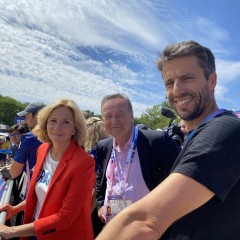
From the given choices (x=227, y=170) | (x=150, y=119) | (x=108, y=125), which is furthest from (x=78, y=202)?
(x=150, y=119)

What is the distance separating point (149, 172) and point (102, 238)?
1.97m

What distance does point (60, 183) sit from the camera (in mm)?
2432

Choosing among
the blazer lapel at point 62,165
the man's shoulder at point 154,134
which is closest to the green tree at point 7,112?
the man's shoulder at point 154,134

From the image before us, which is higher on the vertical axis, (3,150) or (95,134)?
(95,134)

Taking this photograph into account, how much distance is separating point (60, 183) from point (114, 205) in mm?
695

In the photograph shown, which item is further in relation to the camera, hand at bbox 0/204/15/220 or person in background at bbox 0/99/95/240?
hand at bbox 0/204/15/220

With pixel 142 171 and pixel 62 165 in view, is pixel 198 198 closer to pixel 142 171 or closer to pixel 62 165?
pixel 62 165

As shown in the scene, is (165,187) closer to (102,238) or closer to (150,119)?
(102,238)

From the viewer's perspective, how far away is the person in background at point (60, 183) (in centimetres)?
230

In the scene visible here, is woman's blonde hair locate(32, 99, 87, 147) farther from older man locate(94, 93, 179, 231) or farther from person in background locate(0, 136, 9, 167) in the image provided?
person in background locate(0, 136, 9, 167)

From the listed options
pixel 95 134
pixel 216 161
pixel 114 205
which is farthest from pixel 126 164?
pixel 216 161

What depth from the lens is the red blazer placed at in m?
2.29

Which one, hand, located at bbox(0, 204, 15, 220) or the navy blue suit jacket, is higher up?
the navy blue suit jacket

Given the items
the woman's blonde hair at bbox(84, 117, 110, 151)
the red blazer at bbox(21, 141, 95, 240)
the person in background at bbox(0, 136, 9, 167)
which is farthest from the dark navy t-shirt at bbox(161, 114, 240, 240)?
the person in background at bbox(0, 136, 9, 167)
